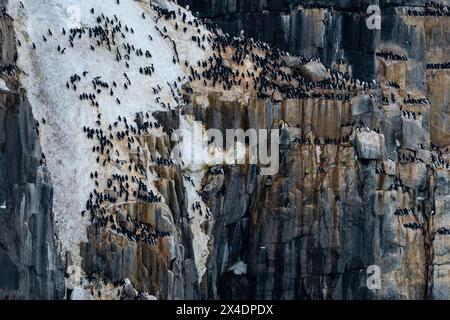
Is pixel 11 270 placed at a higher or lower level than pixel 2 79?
lower

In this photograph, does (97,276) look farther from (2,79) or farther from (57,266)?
(2,79)

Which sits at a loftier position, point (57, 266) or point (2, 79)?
point (2, 79)
